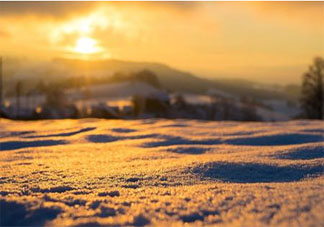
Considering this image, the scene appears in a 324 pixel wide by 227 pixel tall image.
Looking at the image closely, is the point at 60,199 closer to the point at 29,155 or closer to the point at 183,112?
the point at 29,155

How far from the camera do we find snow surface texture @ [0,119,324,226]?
62.4 inches

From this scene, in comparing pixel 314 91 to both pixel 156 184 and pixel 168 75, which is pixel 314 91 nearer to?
pixel 156 184

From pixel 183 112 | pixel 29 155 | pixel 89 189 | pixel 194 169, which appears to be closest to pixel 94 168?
pixel 89 189

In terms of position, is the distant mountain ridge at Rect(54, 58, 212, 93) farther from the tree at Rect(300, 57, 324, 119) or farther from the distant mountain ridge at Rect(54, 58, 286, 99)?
the tree at Rect(300, 57, 324, 119)

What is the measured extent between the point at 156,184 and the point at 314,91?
696 inches

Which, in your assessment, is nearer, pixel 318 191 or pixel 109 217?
pixel 109 217

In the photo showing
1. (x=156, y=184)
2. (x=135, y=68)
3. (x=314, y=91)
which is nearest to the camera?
(x=156, y=184)

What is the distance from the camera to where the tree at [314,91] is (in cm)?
1731

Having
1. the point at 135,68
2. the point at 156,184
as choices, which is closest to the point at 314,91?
the point at 156,184

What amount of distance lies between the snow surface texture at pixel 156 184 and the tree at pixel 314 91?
14.5 meters

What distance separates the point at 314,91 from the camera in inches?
688

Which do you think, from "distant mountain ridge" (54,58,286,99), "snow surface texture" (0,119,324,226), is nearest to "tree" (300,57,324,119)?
"snow surface texture" (0,119,324,226)

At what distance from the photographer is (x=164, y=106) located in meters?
35.0

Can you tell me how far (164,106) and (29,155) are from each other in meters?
31.6
